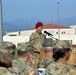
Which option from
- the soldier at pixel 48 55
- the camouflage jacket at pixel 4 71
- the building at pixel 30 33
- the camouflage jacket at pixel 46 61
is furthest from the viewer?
the building at pixel 30 33

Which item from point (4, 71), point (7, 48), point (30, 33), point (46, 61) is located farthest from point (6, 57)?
point (30, 33)

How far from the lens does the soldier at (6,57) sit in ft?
12.2

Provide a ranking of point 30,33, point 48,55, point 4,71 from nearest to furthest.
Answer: point 4,71 → point 48,55 → point 30,33

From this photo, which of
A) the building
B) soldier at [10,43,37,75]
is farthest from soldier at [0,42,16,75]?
the building

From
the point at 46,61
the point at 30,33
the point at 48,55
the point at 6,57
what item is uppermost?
the point at 6,57

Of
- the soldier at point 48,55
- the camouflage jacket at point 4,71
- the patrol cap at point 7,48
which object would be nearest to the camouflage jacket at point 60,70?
the patrol cap at point 7,48

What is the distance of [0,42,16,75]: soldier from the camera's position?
3721mm

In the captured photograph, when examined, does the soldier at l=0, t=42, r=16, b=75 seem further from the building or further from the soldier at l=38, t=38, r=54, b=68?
the building

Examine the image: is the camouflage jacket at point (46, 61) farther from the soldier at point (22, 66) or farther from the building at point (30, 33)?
the building at point (30, 33)

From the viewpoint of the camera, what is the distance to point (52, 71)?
167 inches

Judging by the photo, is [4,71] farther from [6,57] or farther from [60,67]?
[60,67]

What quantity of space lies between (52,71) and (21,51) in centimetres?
76

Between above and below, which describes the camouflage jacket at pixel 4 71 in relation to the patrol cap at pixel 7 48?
below

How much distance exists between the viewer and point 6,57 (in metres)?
3.97
